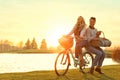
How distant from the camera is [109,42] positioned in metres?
18.8

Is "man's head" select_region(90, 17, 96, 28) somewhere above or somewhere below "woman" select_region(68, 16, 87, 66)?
above

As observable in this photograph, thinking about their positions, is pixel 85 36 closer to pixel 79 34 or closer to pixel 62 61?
pixel 79 34

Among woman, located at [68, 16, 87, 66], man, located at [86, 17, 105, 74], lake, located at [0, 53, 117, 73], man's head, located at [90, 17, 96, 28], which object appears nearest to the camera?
woman, located at [68, 16, 87, 66]

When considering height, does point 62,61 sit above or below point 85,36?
below

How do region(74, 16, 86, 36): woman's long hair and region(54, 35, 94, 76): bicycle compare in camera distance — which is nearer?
region(54, 35, 94, 76): bicycle

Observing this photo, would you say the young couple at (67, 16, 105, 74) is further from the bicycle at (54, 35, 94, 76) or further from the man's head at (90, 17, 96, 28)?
the bicycle at (54, 35, 94, 76)

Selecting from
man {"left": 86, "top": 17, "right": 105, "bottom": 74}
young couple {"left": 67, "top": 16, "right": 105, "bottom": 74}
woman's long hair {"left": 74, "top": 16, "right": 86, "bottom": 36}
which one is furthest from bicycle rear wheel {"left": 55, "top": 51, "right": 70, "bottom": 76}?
man {"left": 86, "top": 17, "right": 105, "bottom": 74}

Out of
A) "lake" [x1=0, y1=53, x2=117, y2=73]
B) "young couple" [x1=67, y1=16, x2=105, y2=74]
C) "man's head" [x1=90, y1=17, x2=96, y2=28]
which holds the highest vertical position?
"man's head" [x1=90, y1=17, x2=96, y2=28]

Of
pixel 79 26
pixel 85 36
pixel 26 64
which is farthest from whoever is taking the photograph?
pixel 26 64

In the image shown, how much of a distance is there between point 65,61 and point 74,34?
1.35m

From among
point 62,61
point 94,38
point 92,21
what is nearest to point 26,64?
point 92,21

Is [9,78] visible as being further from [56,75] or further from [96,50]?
[96,50]

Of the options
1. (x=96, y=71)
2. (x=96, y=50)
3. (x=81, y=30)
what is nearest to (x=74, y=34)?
(x=81, y=30)

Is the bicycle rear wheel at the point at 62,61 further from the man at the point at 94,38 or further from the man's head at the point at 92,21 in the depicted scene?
the man's head at the point at 92,21
